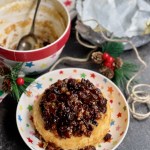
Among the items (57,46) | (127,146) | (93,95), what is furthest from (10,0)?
(127,146)

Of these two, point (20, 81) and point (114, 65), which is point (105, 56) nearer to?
point (114, 65)

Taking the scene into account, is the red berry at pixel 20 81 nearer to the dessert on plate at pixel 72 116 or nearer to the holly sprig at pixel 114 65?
the dessert on plate at pixel 72 116

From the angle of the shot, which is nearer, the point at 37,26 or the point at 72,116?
the point at 72,116

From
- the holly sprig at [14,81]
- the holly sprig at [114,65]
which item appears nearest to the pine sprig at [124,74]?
the holly sprig at [114,65]

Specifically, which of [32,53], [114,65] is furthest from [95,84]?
[32,53]

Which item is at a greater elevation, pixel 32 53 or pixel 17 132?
pixel 32 53

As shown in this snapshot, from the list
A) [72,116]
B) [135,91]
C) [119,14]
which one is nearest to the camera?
[72,116]
